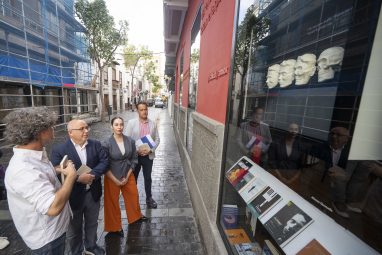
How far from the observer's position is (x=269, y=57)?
154cm

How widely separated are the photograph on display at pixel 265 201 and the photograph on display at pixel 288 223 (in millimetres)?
79

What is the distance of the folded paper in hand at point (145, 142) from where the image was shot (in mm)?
3582

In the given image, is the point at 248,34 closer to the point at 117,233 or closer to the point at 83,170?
the point at 83,170

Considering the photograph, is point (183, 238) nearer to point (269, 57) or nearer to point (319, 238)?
point (319, 238)

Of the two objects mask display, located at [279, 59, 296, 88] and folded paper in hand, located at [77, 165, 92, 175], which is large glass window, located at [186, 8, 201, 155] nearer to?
folded paper in hand, located at [77, 165, 92, 175]

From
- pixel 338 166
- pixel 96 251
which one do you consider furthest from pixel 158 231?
pixel 338 166

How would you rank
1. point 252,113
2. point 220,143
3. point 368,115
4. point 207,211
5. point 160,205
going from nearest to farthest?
point 368,115
point 252,113
point 220,143
point 207,211
point 160,205

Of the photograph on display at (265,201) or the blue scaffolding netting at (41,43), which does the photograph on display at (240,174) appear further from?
the blue scaffolding netting at (41,43)

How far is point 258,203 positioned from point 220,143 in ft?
3.06

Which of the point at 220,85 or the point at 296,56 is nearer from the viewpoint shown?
the point at 296,56

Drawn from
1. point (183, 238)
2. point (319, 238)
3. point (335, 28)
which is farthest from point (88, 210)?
point (335, 28)

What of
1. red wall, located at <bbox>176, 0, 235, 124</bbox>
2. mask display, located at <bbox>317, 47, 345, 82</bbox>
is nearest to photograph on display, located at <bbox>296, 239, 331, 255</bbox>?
mask display, located at <bbox>317, 47, 345, 82</bbox>

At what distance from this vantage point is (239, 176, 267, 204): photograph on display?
1.51 m

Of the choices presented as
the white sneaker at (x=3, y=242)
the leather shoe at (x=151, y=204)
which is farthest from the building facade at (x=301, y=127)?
the white sneaker at (x=3, y=242)
